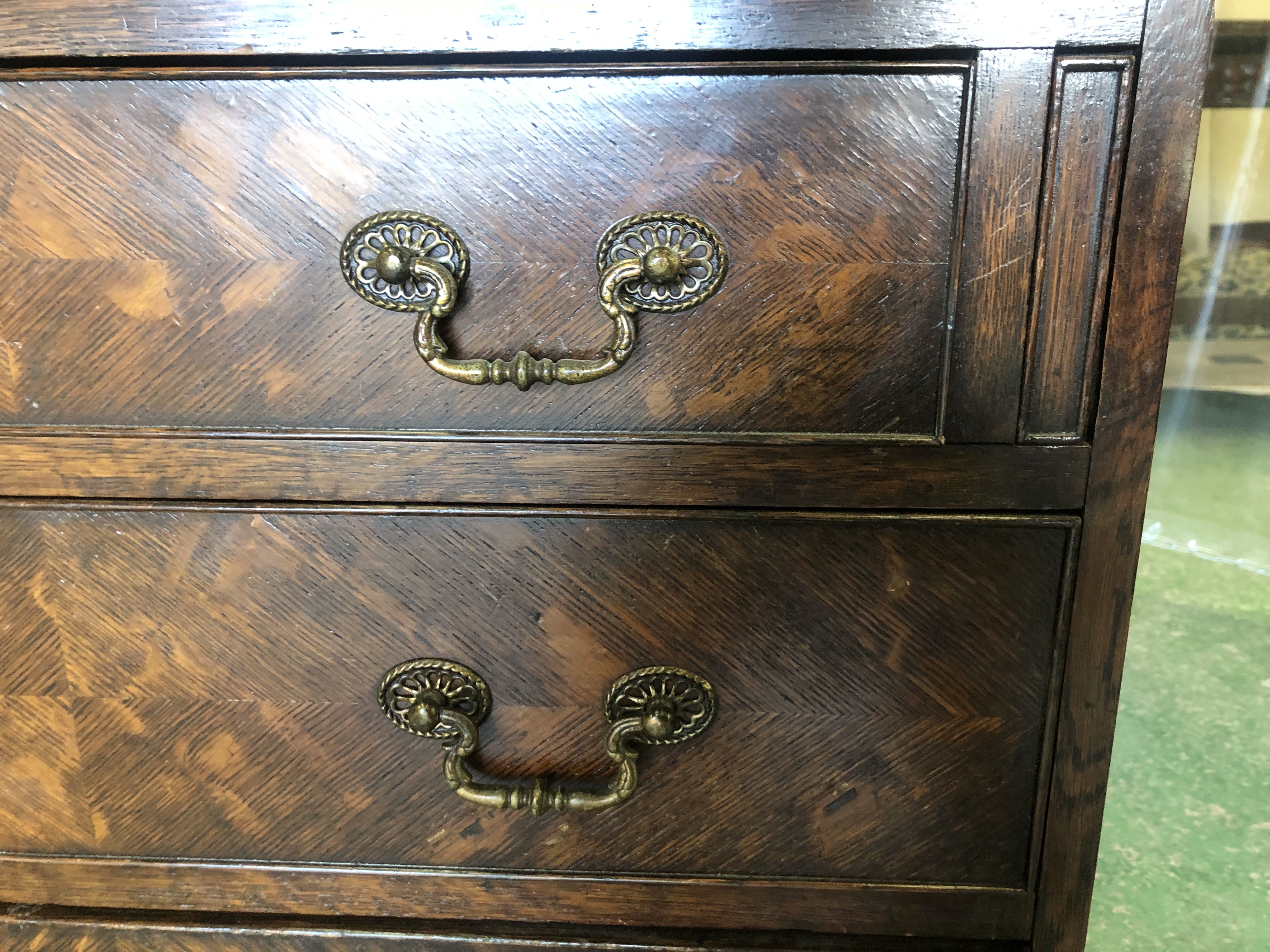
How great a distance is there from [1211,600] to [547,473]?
40.0 inches

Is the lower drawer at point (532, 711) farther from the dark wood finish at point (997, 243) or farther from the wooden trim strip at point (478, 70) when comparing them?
Answer: the wooden trim strip at point (478, 70)

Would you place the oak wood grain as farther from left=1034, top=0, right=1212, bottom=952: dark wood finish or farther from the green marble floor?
the green marble floor

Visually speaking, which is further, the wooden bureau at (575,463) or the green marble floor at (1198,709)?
the green marble floor at (1198,709)

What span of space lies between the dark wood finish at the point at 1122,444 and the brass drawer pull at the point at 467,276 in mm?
186

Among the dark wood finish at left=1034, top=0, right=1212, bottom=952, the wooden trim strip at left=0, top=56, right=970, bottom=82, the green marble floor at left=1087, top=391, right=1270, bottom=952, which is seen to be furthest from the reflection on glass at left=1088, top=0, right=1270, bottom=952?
the wooden trim strip at left=0, top=56, right=970, bottom=82

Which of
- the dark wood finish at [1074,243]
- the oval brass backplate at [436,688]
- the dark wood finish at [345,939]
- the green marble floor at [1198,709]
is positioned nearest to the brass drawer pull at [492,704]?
the oval brass backplate at [436,688]

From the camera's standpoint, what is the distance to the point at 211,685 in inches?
17.8

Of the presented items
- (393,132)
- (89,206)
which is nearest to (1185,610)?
(393,132)

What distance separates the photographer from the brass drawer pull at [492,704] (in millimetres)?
425

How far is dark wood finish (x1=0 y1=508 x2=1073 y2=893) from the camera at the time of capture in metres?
0.42

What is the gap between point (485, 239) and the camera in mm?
384

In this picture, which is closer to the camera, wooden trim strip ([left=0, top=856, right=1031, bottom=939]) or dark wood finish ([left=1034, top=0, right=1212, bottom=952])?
dark wood finish ([left=1034, top=0, right=1212, bottom=952])

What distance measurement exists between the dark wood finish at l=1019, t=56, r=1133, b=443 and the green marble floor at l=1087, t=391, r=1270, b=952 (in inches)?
19.0

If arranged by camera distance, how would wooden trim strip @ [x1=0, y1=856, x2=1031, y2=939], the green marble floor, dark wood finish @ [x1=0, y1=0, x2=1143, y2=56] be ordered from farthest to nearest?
1. the green marble floor
2. wooden trim strip @ [x1=0, y1=856, x2=1031, y2=939]
3. dark wood finish @ [x1=0, y1=0, x2=1143, y2=56]
